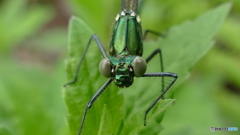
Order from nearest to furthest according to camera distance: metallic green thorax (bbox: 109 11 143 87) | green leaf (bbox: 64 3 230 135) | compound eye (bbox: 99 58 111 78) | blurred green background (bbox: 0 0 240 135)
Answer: green leaf (bbox: 64 3 230 135), compound eye (bbox: 99 58 111 78), metallic green thorax (bbox: 109 11 143 87), blurred green background (bbox: 0 0 240 135)

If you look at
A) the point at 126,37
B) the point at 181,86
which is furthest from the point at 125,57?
the point at 181,86

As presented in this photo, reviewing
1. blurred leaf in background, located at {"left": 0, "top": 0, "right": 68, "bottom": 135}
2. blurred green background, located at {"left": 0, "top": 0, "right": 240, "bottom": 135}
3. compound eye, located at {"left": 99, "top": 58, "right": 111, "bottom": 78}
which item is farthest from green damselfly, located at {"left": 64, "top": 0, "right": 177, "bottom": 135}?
blurred green background, located at {"left": 0, "top": 0, "right": 240, "bottom": 135}

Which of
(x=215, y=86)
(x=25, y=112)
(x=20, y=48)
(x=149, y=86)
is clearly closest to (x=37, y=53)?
(x=20, y=48)

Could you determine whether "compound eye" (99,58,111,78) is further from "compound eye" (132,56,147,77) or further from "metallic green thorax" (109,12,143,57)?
"metallic green thorax" (109,12,143,57)

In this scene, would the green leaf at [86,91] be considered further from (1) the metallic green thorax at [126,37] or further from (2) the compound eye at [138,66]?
(1) the metallic green thorax at [126,37]

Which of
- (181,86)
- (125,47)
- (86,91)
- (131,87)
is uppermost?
(125,47)

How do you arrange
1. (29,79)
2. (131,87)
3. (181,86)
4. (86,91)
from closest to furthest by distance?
1. (86,91)
2. (131,87)
3. (181,86)
4. (29,79)

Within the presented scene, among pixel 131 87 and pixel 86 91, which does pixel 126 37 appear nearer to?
pixel 131 87
